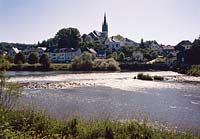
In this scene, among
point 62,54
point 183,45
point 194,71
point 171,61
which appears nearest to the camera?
point 194,71

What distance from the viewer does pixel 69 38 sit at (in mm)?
113375

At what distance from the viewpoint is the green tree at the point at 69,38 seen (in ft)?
370

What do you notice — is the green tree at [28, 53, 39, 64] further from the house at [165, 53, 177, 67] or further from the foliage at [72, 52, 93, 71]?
the house at [165, 53, 177, 67]

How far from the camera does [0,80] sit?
524 inches

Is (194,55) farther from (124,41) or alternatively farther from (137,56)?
(124,41)

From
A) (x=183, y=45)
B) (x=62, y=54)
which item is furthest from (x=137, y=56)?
(x=62, y=54)

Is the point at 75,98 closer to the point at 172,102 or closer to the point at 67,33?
the point at 172,102

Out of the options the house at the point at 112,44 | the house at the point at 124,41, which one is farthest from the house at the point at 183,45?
the house at the point at 124,41

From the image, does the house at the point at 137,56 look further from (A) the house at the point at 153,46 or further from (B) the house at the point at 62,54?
(A) the house at the point at 153,46

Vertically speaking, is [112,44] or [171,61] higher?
[112,44]

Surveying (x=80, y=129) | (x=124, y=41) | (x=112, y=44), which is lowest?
(x=80, y=129)

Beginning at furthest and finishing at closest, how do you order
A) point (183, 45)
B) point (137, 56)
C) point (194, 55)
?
point (183, 45) → point (137, 56) → point (194, 55)

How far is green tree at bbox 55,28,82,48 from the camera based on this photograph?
370 feet

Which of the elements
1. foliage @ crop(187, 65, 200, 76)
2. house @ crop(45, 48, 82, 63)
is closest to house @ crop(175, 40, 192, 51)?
foliage @ crop(187, 65, 200, 76)
